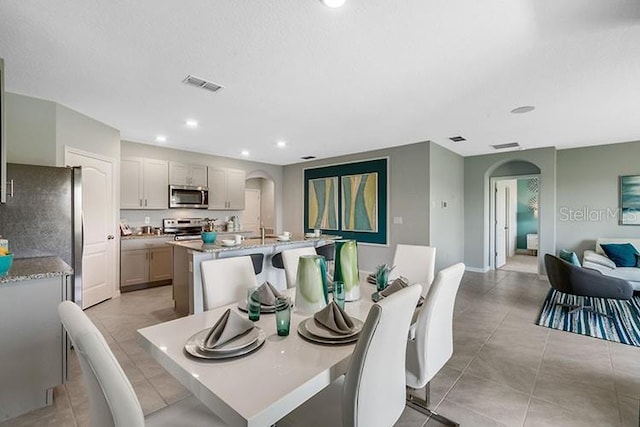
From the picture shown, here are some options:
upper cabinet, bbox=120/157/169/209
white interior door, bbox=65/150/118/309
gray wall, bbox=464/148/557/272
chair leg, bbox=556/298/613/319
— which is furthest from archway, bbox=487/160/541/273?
white interior door, bbox=65/150/118/309

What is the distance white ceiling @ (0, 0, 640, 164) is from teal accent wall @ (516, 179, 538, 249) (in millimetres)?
5251

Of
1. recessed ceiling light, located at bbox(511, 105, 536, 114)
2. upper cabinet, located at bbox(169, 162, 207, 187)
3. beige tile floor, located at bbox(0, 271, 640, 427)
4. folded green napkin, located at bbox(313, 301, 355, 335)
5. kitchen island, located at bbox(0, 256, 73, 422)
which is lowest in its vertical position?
beige tile floor, located at bbox(0, 271, 640, 427)

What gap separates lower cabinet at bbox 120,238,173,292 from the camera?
4766 millimetres

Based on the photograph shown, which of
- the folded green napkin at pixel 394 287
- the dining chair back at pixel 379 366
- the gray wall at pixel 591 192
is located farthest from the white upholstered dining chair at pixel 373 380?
the gray wall at pixel 591 192

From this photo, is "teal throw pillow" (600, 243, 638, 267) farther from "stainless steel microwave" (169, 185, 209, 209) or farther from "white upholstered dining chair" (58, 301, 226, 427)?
"stainless steel microwave" (169, 185, 209, 209)

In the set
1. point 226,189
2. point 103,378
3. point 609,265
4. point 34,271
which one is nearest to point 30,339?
point 34,271

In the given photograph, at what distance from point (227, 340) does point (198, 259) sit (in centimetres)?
217

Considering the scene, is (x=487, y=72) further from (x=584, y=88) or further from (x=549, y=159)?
(x=549, y=159)

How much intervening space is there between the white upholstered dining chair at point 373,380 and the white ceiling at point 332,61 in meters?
1.68

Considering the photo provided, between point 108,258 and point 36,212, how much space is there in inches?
62.7

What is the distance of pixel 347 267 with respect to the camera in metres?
1.92

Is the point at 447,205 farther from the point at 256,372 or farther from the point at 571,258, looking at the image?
the point at 256,372

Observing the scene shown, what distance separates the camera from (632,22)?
192 centimetres

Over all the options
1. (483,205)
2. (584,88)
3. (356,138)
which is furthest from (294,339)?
(483,205)
